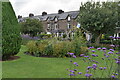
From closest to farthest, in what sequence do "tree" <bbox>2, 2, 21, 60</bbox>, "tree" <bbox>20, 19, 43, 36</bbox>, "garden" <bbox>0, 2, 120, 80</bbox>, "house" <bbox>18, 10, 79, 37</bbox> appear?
"garden" <bbox>0, 2, 120, 80</bbox> < "tree" <bbox>2, 2, 21, 60</bbox> < "tree" <bbox>20, 19, 43, 36</bbox> < "house" <bbox>18, 10, 79, 37</bbox>

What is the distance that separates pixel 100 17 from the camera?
22.9 m

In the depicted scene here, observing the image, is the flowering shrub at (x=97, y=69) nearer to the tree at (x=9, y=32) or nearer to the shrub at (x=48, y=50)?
the tree at (x=9, y=32)

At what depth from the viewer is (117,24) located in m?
24.0

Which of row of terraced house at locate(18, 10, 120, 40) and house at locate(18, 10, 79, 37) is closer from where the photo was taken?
row of terraced house at locate(18, 10, 120, 40)

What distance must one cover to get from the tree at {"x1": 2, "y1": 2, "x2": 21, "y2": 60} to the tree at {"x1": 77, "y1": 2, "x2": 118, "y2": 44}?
16081 millimetres

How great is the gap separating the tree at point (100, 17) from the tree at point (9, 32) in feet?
52.8

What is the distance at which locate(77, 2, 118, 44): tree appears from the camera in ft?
74.0

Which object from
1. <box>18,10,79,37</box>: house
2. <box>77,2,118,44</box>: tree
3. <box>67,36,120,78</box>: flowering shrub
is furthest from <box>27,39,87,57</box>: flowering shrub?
<box>18,10,79,37</box>: house

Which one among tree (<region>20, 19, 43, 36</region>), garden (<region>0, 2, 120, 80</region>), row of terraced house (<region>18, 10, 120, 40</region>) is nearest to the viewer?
garden (<region>0, 2, 120, 80</region>)

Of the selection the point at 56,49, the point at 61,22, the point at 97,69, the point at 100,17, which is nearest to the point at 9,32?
the point at 56,49

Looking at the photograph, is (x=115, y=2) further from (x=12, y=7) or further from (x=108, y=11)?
(x=12, y=7)

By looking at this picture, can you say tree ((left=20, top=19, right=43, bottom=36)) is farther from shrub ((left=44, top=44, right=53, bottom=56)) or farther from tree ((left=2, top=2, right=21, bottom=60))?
tree ((left=2, top=2, right=21, bottom=60))

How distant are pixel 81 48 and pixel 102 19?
42.8 ft

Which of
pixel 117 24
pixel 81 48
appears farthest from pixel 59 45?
pixel 117 24
